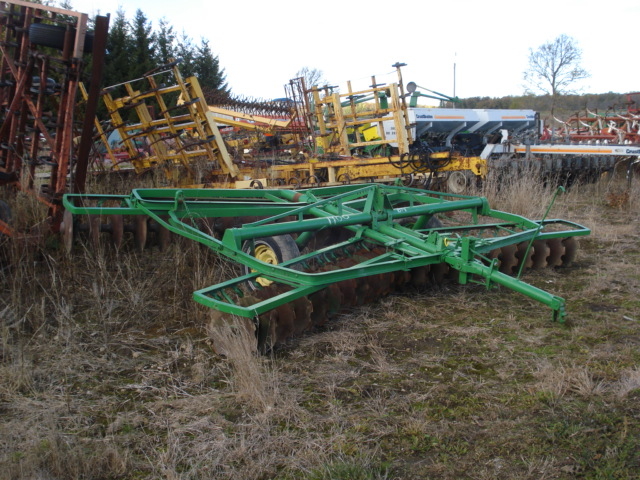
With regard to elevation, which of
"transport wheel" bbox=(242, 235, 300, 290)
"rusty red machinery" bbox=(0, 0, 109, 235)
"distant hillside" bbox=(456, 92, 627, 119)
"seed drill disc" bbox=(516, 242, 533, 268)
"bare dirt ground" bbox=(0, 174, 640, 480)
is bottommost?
"bare dirt ground" bbox=(0, 174, 640, 480)

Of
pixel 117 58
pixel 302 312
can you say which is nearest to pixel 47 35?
pixel 302 312

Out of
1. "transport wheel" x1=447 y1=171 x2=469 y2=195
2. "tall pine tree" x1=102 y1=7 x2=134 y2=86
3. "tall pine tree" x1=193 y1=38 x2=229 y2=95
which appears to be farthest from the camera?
"tall pine tree" x1=193 y1=38 x2=229 y2=95

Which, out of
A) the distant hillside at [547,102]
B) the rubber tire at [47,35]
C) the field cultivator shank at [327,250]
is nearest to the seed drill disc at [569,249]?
the field cultivator shank at [327,250]

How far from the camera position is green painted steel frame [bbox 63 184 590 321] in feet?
10.8

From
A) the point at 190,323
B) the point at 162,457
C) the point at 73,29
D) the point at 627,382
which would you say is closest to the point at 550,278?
the point at 627,382

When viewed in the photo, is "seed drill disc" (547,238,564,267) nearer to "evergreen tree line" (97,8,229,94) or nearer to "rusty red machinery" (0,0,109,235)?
"rusty red machinery" (0,0,109,235)

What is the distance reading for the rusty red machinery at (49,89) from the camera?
15.6ft

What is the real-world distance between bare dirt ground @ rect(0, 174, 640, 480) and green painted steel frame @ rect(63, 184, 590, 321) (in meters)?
0.34

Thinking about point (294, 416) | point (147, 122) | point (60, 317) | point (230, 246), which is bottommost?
point (294, 416)

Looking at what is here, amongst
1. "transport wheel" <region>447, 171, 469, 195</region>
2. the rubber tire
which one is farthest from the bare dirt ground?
"transport wheel" <region>447, 171, 469, 195</region>

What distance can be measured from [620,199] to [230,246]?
714 centimetres

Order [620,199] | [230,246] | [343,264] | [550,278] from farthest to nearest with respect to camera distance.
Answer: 1. [620,199]
2. [550,278]
3. [343,264]
4. [230,246]

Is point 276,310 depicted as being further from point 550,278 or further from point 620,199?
point 620,199

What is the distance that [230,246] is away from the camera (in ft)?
11.6
